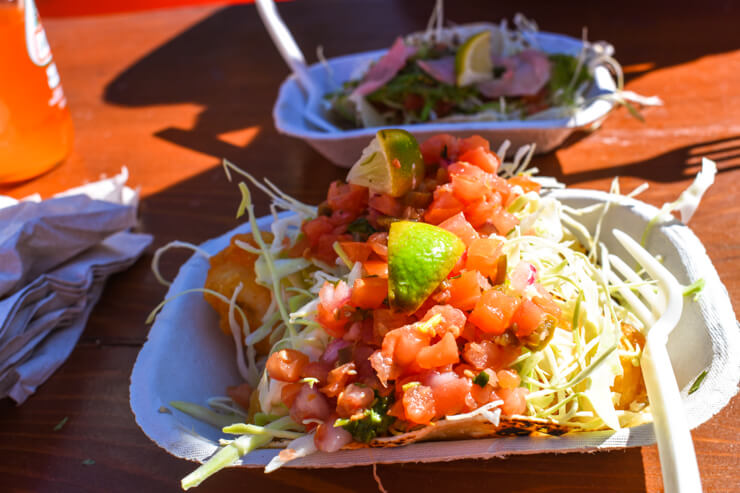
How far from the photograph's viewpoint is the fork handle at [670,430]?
857 millimetres

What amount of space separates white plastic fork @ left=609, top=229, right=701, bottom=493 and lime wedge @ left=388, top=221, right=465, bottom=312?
1.24 ft

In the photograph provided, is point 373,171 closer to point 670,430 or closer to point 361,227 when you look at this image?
point 361,227

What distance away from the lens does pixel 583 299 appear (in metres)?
1.18

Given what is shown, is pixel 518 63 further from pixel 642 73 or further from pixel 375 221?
pixel 375 221

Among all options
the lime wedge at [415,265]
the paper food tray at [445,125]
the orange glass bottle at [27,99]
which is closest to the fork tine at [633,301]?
the lime wedge at [415,265]

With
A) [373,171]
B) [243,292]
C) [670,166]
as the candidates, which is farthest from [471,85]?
[243,292]

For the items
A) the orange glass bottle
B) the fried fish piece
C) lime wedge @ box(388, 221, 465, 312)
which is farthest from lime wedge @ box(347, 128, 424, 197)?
the orange glass bottle

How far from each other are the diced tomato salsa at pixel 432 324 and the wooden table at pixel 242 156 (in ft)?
0.66

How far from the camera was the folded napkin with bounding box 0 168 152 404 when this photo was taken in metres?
1.42

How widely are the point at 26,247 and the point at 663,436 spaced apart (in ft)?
4.88

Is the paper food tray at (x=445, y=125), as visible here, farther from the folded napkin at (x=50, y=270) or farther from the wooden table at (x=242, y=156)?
the folded napkin at (x=50, y=270)

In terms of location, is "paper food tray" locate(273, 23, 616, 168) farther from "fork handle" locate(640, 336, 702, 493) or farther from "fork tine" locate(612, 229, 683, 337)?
"fork handle" locate(640, 336, 702, 493)

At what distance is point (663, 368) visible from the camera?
99cm

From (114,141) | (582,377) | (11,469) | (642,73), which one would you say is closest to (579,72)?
(642,73)
